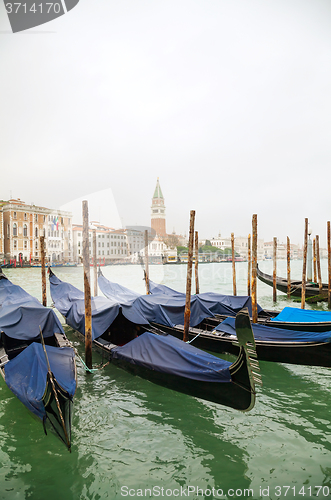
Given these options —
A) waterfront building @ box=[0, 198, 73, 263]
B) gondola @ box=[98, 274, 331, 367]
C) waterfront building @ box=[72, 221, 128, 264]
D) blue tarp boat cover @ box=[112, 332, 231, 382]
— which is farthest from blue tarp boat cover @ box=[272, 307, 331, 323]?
waterfront building @ box=[72, 221, 128, 264]

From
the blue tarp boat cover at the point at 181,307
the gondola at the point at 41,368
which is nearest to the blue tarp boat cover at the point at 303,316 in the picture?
the blue tarp boat cover at the point at 181,307

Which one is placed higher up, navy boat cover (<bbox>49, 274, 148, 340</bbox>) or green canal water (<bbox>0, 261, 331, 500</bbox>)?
navy boat cover (<bbox>49, 274, 148, 340</bbox>)

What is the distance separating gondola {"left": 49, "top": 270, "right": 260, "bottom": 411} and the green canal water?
30 cm

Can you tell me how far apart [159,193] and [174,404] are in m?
83.0

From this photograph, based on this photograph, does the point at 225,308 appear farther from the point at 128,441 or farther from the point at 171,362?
the point at 128,441

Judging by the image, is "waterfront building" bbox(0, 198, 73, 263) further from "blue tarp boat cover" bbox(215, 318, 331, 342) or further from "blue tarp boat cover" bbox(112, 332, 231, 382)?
"blue tarp boat cover" bbox(112, 332, 231, 382)

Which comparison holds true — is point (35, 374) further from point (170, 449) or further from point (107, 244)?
point (107, 244)

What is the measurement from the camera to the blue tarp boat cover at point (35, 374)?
8.14ft

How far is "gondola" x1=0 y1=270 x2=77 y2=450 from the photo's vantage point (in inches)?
90.2

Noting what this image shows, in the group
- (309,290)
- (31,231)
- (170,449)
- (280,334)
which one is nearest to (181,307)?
(280,334)

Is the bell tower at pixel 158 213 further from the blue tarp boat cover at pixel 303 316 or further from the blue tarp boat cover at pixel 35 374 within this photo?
the blue tarp boat cover at pixel 35 374

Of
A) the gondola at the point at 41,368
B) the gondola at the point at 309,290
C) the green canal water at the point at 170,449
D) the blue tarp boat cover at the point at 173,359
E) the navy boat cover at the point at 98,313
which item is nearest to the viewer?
the green canal water at the point at 170,449

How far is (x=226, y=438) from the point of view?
8.73 ft

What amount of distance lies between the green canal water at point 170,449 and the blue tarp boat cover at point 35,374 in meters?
0.43
